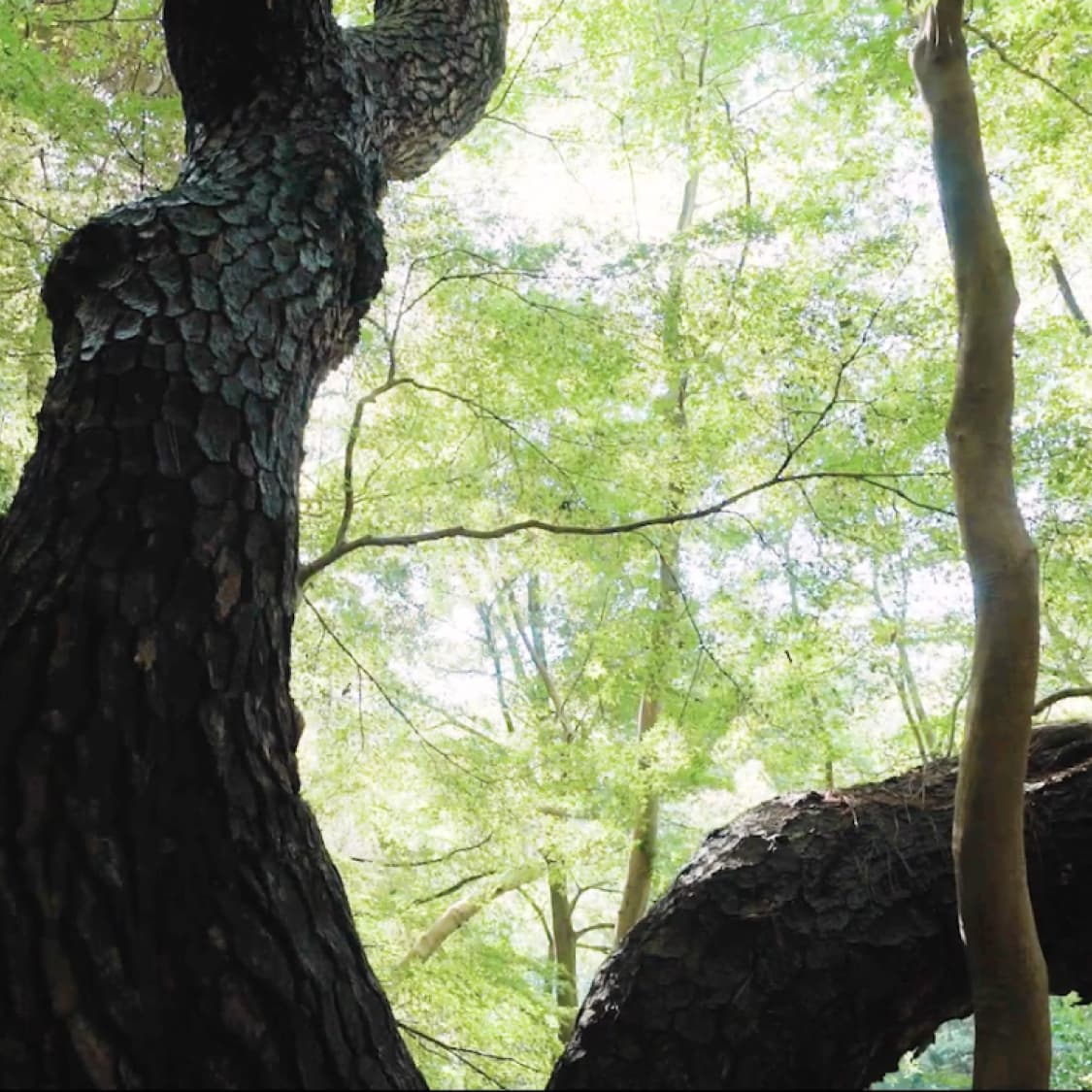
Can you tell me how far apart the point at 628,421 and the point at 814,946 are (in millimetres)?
4884

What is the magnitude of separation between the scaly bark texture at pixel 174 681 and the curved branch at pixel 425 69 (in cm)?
79

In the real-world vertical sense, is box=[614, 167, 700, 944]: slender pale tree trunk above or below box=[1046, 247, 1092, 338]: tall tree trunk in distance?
below

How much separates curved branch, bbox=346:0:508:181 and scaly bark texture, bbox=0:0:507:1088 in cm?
79

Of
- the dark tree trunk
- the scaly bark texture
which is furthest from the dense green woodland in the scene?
the scaly bark texture

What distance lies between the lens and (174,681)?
3.60ft

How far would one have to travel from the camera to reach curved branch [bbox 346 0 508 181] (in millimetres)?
2430

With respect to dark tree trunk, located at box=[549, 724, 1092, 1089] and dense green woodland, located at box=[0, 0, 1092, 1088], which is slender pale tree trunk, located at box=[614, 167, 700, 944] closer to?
dense green woodland, located at box=[0, 0, 1092, 1088]

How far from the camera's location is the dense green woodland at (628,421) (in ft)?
14.8

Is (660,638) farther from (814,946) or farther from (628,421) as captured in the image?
(814,946)

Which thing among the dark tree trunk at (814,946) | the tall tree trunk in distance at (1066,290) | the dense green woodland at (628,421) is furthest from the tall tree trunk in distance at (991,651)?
the tall tree trunk in distance at (1066,290)

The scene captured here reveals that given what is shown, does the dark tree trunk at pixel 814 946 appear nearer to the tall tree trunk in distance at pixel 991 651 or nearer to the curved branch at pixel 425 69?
the tall tree trunk in distance at pixel 991 651

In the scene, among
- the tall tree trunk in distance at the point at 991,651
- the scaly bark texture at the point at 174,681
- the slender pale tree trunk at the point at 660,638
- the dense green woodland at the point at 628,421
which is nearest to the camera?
the scaly bark texture at the point at 174,681

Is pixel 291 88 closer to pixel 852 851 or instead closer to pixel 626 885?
pixel 852 851

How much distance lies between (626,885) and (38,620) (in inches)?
285
